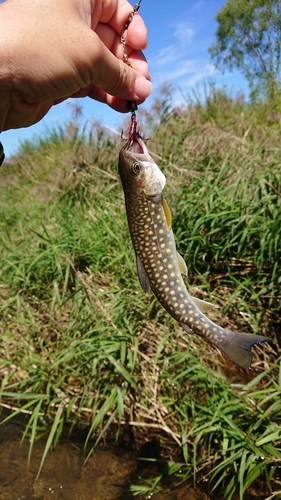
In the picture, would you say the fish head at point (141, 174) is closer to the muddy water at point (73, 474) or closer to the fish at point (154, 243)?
the fish at point (154, 243)

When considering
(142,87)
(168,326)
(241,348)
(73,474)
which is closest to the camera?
(241,348)

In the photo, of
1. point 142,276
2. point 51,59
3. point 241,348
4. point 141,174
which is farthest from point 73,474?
point 51,59

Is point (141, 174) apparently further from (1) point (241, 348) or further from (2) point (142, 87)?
(1) point (241, 348)

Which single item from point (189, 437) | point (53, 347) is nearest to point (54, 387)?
point (53, 347)

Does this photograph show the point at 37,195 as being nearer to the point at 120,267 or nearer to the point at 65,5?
the point at 120,267

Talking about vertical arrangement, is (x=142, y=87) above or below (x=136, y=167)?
above

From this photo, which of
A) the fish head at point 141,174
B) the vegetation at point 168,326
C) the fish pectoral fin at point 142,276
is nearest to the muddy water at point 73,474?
the vegetation at point 168,326
